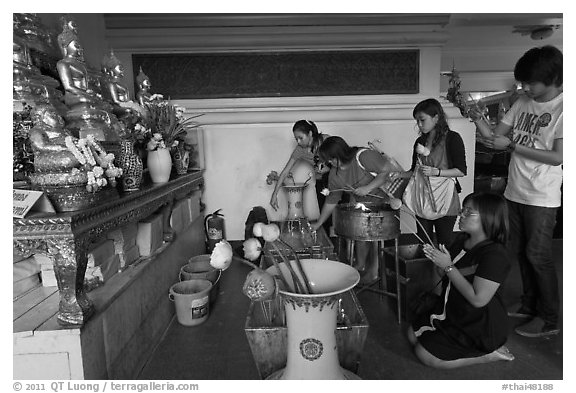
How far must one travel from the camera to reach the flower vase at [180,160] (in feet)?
10.6

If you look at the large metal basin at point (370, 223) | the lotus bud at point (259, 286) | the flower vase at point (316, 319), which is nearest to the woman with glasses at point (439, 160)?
the large metal basin at point (370, 223)

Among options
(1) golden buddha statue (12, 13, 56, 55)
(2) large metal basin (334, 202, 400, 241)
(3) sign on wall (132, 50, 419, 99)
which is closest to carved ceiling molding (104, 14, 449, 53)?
(3) sign on wall (132, 50, 419, 99)

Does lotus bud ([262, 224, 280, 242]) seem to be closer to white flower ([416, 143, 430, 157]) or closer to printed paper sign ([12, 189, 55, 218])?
printed paper sign ([12, 189, 55, 218])

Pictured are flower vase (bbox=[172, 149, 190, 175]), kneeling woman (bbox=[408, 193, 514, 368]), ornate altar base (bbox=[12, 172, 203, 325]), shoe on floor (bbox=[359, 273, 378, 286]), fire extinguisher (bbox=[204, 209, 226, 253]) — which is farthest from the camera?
fire extinguisher (bbox=[204, 209, 226, 253])

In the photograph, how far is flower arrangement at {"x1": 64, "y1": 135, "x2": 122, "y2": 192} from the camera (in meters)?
1.52

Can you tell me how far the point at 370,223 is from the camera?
90.2 inches

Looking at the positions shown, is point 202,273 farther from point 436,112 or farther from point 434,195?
point 436,112

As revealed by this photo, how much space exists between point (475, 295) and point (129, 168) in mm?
1862

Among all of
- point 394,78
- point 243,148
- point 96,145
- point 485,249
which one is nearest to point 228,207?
point 243,148

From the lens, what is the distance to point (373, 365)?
1955mm

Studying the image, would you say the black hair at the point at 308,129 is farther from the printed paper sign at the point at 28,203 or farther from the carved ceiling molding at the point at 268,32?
the printed paper sign at the point at 28,203

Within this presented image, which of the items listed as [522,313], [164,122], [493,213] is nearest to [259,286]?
[493,213]

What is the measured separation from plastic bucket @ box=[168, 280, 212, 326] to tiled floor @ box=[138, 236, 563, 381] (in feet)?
0.17

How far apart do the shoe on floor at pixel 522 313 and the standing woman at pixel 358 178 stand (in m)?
0.94
